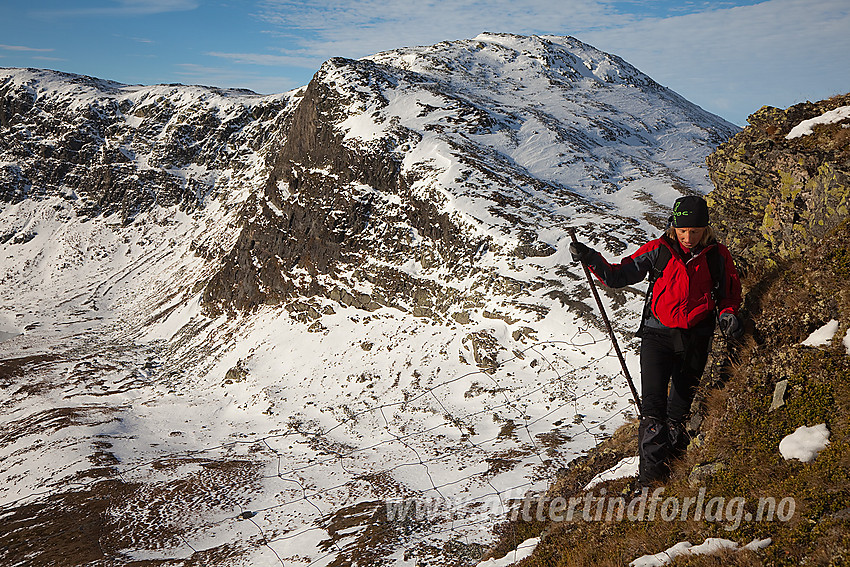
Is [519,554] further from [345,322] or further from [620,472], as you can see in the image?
[345,322]

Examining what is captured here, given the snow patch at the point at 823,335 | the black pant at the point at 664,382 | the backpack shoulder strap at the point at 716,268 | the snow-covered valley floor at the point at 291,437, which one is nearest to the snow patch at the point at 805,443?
the snow patch at the point at 823,335

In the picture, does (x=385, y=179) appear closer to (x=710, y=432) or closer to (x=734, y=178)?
(x=734, y=178)

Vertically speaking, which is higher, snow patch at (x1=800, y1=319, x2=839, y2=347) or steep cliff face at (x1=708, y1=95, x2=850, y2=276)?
steep cliff face at (x1=708, y1=95, x2=850, y2=276)

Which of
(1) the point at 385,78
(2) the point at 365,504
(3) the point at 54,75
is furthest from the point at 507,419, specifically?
(3) the point at 54,75

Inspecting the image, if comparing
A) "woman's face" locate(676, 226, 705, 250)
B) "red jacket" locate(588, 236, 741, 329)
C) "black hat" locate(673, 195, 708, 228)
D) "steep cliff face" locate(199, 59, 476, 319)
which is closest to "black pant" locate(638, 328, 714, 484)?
"red jacket" locate(588, 236, 741, 329)

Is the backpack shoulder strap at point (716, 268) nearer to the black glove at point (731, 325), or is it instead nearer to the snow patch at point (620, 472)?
the black glove at point (731, 325)

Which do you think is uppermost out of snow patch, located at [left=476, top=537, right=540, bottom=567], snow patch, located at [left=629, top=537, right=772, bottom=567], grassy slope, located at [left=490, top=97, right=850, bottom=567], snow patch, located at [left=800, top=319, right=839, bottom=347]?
snow patch, located at [left=800, top=319, right=839, bottom=347]

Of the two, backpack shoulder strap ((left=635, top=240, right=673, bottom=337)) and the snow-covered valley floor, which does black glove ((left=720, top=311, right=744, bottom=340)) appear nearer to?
backpack shoulder strap ((left=635, top=240, right=673, bottom=337))

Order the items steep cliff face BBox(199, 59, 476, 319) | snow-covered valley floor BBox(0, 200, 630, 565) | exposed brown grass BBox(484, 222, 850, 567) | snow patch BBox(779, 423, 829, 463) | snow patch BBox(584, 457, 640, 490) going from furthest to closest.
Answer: steep cliff face BBox(199, 59, 476, 319) → snow-covered valley floor BBox(0, 200, 630, 565) → snow patch BBox(584, 457, 640, 490) → snow patch BBox(779, 423, 829, 463) → exposed brown grass BBox(484, 222, 850, 567)

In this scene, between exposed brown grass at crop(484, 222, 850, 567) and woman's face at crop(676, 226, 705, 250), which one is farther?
woman's face at crop(676, 226, 705, 250)

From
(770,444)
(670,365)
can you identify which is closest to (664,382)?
(670,365)
